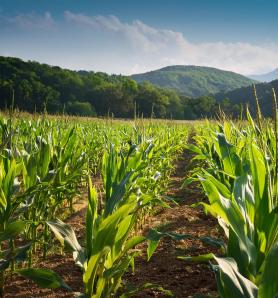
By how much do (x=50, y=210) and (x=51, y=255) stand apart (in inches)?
14.8

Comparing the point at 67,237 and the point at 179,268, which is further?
the point at 179,268

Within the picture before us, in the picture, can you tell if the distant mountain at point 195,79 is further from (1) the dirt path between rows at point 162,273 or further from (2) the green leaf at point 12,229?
(2) the green leaf at point 12,229

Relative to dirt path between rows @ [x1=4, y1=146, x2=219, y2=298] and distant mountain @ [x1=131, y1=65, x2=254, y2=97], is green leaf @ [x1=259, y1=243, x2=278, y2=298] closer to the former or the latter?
dirt path between rows @ [x1=4, y1=146, x2=219, y2=298]

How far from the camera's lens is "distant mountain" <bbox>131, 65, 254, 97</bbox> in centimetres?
15488

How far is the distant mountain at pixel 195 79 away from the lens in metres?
155

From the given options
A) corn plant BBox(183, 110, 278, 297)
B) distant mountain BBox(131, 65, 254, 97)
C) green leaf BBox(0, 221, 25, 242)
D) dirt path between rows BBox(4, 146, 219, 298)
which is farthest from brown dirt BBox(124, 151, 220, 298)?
distant mountain BBox(131, 65, 254, 97)

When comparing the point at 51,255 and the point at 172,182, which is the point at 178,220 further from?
the point at 172,182

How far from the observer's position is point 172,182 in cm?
682

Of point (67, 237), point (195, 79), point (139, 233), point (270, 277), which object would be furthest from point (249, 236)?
point (195, 79)

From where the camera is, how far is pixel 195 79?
16975 centimetres

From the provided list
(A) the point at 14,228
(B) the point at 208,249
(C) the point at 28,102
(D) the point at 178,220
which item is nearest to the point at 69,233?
(A) the point at 14,228

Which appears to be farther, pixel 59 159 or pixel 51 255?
pixel 59 159

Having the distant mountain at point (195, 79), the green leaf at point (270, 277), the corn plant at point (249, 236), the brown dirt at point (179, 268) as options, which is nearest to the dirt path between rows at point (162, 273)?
the brown dirt at point (179, 268)

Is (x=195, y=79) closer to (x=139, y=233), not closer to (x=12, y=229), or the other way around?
(x=139, y=233)
